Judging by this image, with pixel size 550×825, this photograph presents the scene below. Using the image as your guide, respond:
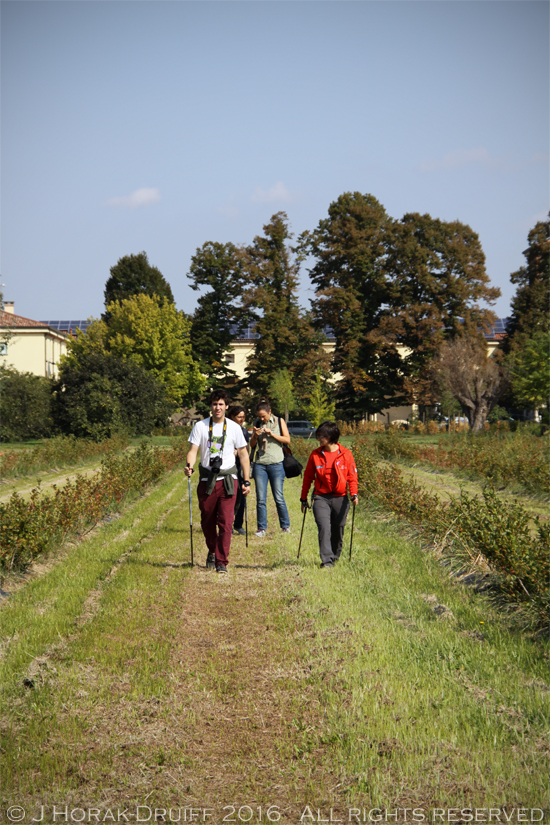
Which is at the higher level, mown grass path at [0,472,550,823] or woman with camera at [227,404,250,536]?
woman with camera at [227,404,250,536]

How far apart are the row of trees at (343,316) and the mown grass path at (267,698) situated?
41.0 metres

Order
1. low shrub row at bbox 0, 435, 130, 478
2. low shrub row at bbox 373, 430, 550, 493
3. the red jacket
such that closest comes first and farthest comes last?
the red jacket, low shrub row at bbox 373, 430, 550, 493, low shrub row at bbox 0, 435, 130, 478

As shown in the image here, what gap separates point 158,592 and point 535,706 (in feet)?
12.9

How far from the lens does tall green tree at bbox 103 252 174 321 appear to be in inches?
2613

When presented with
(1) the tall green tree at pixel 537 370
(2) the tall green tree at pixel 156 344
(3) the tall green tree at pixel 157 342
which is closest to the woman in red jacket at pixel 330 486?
(1) the tall green tree at pixel 537 370

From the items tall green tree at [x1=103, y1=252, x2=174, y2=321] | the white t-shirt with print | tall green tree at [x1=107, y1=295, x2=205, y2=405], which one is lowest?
the white t-shirt with print

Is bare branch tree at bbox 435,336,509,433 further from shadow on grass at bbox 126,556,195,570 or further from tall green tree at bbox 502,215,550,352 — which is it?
shadow on grass at bbox 126,556,195,570

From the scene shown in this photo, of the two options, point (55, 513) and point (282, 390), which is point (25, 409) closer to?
point (282, 390)

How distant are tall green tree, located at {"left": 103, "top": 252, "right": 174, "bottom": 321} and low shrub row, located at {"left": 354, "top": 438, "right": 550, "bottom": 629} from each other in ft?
192

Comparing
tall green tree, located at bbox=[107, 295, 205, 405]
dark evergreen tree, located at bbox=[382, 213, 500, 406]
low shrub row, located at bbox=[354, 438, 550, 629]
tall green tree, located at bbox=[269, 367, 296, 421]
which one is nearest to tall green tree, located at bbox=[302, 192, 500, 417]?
dark evergreen tree, located at bbox=[382, 213, 500, 406]

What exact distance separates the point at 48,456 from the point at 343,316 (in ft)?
111

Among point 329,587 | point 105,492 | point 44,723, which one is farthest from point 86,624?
point 105,492

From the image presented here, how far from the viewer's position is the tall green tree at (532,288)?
54844 mm

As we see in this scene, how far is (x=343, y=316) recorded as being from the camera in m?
52.8
